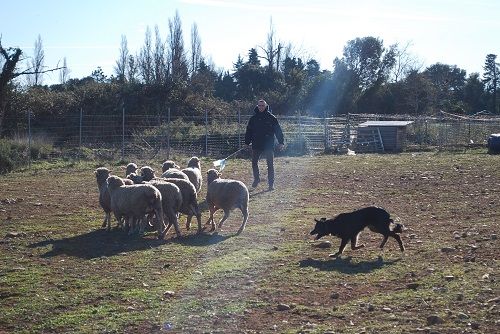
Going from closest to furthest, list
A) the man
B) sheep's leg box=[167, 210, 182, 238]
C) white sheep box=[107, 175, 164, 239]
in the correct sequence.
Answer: white sheep box=[107, 175, 164, 239] → sheep's leg box=[167, 210, 182, 238] → the man

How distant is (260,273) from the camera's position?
894cm

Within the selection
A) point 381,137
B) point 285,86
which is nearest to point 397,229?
point 381,137

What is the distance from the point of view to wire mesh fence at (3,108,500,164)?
102 feet

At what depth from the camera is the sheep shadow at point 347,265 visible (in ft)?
30.1

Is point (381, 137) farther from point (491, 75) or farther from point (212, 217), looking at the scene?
point (491, 75)

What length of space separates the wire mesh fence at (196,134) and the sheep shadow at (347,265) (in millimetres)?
19408

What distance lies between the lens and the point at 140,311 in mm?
7348

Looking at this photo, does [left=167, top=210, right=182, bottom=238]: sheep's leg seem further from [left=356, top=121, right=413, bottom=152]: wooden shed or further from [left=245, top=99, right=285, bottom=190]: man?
[left=356, top=121, right=413, bottom=152]: wooden shed

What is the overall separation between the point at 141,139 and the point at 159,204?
20.5m

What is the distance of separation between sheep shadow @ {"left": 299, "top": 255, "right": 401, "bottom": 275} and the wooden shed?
28004 mm

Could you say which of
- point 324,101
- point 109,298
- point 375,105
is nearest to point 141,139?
point 109,298

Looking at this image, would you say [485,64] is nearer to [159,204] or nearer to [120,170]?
[120,170]

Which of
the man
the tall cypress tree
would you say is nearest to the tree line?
the tall cypress tree

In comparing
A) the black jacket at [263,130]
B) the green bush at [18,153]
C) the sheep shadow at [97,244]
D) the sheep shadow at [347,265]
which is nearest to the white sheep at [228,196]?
the sheep shadow at [97,244]
